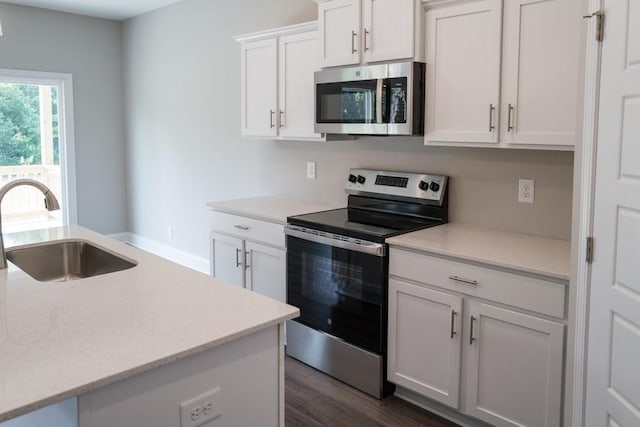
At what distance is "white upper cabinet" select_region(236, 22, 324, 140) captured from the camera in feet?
11.6

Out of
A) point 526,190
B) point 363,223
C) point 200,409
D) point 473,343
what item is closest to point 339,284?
point 363,223

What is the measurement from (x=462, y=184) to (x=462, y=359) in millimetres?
1022

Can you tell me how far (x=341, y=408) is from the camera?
281 cm

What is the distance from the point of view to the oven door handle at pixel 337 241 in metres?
2.75

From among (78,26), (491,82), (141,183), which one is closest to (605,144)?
(491,82)

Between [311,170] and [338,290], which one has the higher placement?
[311,170]

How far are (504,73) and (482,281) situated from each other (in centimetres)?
97

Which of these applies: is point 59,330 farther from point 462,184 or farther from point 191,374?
point 462,184

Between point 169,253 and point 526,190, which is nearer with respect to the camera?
point 526,190

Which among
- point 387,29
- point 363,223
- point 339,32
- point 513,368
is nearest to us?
point 513,368

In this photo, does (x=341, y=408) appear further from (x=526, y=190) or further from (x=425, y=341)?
(x=526, y=190)

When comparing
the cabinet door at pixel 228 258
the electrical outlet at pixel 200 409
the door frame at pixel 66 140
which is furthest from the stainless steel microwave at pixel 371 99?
the door frame at pixel 66 140

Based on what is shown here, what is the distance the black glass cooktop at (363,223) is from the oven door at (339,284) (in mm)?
39

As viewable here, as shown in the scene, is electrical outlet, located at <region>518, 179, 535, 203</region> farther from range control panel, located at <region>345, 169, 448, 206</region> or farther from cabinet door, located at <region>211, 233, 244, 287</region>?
cabinet door, located at <region>211, 233, 244, 287</region>
